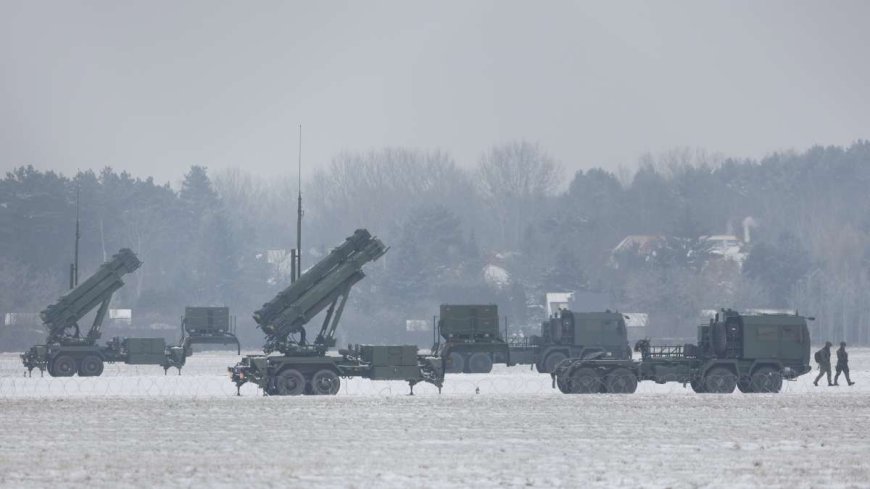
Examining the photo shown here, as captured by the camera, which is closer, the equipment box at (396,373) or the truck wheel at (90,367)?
the equipment box at (396,373)

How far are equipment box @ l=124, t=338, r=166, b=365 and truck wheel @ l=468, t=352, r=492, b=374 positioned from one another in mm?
12640

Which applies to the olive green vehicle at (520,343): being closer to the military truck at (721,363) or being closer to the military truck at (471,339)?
the military truck at (471,339)

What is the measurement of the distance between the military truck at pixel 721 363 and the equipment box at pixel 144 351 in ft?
74.5

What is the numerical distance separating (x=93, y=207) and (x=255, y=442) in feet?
393

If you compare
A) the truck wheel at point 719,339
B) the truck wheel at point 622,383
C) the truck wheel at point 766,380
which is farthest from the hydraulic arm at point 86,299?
the truck wheel at point 766,380

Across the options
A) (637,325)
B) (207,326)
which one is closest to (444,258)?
(637,325)

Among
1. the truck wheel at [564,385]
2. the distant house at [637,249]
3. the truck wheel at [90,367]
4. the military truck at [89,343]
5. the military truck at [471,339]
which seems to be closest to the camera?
the truck wheel at [564,385]

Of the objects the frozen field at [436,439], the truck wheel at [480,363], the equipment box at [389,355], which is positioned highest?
the truck wheel at [480,363]

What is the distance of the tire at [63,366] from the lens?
64438 millimetres

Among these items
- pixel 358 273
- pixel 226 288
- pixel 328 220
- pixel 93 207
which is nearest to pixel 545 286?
pixel 226 288

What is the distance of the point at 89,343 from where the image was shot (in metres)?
65.9

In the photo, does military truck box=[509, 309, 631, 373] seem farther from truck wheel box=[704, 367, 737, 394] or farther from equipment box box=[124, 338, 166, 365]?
truck wheel box=[704, 367, 737, 394]

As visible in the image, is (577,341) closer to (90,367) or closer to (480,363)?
(480,363)

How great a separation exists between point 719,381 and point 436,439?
664 inches
